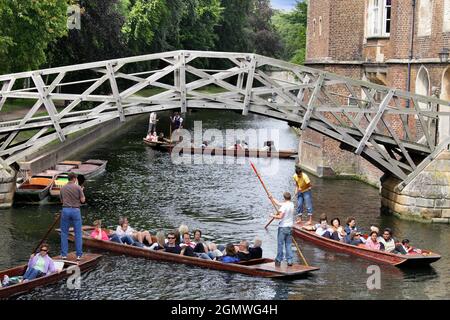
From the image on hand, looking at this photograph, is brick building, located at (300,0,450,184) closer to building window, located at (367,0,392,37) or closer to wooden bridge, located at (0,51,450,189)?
building window, located at (367,0,392,37)

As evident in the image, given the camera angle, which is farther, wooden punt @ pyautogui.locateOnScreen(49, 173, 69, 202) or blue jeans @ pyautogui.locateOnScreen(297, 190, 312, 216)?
wooden punt @ pyautogui.locateOnScreen(49, 173, 69, 202)

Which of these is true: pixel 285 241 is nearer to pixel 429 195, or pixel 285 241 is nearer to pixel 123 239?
pixel 123 239

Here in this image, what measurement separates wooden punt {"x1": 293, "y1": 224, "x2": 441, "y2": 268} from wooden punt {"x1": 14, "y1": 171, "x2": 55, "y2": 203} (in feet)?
26.2

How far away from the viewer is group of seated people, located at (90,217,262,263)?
1978 centimetres

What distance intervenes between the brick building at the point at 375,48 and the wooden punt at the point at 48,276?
11835 mm

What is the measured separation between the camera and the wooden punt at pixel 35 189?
26234mm

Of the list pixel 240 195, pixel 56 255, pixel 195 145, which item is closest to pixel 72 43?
pixel 195 145

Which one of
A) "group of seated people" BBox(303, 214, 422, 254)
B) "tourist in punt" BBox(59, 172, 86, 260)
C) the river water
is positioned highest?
"tourist in punt" BBox(59, 172, 86, 260)

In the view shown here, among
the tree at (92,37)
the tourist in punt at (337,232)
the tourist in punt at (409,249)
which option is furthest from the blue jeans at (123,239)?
the tree at (92,37)

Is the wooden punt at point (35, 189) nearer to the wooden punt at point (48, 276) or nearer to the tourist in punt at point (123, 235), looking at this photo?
the tourist in punt at point (123, 235)

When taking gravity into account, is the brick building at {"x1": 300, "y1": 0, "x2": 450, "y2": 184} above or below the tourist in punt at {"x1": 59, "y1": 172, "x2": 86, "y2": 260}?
above

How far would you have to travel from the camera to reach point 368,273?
19.8m

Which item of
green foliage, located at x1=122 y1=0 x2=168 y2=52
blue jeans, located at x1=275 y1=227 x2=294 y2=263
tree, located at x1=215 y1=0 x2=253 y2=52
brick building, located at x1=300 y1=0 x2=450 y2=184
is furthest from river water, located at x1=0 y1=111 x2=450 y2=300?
tree, located at x1=215 y1=0 x2=253 y2=52
